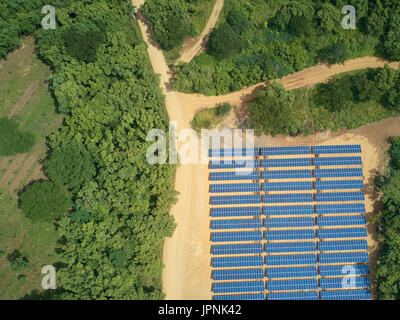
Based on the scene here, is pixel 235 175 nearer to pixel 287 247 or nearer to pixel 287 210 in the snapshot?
pixel 287 210

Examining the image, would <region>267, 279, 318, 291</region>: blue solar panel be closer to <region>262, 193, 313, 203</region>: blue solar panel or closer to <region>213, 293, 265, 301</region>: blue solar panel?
<region>213, 293, 265, 301</region>: blue solar panel

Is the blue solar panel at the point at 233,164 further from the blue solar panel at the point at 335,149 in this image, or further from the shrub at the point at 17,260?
the shrub at the point at 17,260

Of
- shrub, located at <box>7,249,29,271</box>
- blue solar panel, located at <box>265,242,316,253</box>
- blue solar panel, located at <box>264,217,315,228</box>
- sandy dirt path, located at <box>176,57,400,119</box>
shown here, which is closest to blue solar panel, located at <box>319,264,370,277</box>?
blue solar panel, located at <box>265,242,316,253</box>

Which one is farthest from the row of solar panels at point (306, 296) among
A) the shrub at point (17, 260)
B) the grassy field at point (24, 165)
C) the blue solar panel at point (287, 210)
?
the shrub at point (17, 260)

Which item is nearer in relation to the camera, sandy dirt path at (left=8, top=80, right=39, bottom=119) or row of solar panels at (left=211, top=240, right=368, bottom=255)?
row of solar panels at (left=211, top=240, right=368, bottom=255)

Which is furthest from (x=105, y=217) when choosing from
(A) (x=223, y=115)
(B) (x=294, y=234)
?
(B) (x=294, y=234)

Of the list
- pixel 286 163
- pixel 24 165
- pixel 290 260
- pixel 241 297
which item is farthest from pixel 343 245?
pixel 24 165

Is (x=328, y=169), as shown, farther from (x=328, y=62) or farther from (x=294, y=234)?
(x=328, y=62)

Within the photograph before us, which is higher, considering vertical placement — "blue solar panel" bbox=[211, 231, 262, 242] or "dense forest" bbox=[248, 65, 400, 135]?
"dense forest" bbox=[248, 65, 400, 135]
